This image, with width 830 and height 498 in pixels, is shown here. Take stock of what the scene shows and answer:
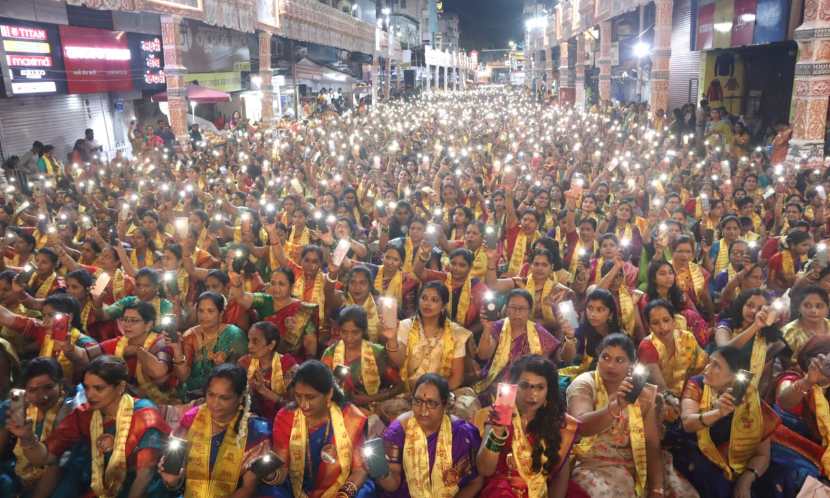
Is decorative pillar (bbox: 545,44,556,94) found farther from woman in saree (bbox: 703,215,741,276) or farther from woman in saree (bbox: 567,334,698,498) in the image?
woman in saree (bbox: 567,334,698,498)

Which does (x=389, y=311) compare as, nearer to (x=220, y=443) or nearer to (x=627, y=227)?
(x=220, y=443)

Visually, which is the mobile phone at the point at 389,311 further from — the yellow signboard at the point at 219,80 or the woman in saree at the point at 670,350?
the yellow signboard at the point at 219,80

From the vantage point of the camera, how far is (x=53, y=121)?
586 inches

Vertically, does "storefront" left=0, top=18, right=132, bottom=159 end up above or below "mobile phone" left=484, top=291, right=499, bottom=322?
above

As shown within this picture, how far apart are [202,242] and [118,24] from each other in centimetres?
1283

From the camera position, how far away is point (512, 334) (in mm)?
4383

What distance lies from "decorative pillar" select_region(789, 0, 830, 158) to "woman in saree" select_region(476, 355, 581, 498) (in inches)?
377

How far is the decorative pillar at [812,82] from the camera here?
388 inches

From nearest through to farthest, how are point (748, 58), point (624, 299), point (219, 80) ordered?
1. point (624, 299)
2. point (748, 58)
3. point (219, 80)

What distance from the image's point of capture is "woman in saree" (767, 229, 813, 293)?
5.57 meters

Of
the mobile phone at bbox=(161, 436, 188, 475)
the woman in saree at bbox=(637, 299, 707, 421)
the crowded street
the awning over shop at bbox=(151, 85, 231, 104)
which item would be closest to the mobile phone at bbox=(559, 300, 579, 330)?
the crowded street

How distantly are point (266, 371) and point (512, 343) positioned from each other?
1677 millimetres

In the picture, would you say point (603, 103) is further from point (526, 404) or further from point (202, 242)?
point (526, 404)

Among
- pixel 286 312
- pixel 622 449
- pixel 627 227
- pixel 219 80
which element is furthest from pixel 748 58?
pixel 622 449
